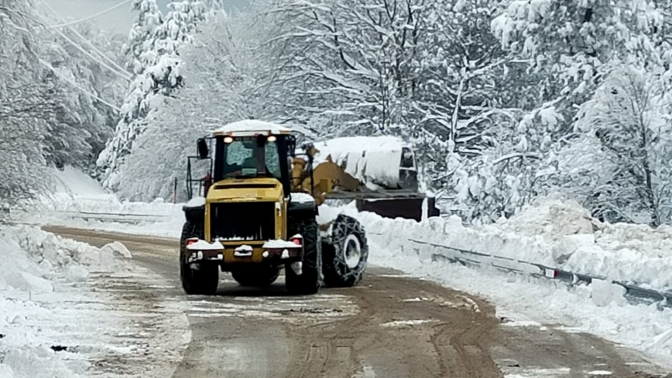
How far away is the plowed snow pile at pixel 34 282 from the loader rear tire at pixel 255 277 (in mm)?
2860

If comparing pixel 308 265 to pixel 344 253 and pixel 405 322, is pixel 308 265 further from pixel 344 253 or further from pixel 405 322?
pixel 405 322

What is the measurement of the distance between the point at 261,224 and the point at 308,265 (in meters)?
1.04

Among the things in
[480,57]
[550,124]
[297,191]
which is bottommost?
[297,191]

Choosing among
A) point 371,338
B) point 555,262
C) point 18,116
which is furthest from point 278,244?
point 18,116

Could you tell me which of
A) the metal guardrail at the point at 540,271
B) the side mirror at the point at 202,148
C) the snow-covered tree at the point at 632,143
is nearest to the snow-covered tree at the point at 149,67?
the snow-covered tree at the point at 632,143

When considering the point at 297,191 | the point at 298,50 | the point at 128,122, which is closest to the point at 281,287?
the point at 297,191

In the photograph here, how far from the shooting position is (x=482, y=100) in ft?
136

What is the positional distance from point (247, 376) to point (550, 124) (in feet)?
82.4

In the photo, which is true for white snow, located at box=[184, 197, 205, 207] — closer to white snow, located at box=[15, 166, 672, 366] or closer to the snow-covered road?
the snow-covered road

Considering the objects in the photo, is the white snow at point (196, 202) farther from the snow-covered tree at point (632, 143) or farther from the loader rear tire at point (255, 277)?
the snow-covered tree at point (632, 143)

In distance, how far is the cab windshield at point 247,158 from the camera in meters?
18.4

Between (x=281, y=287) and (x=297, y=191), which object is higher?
(x=297, y=191)

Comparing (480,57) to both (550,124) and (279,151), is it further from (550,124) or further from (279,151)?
(279,151)

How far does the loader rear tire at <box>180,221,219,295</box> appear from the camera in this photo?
1772 centimetres
